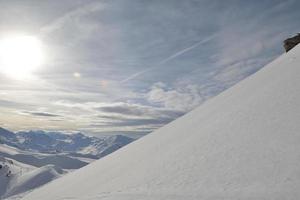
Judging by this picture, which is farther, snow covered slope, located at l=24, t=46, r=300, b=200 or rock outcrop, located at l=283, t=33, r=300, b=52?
rock outcrop, located at l=283, t=33, r=300, b=52

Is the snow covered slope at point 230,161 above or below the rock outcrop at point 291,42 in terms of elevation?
below

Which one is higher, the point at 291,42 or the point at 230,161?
the point at 291,42

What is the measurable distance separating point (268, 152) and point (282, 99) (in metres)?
7.95

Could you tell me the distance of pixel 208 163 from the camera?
53.0 ft

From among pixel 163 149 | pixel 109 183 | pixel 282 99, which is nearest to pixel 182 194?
pixel 109 183

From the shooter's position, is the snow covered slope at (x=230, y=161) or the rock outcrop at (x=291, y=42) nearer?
the snow covered slope at (x=230, y=161)

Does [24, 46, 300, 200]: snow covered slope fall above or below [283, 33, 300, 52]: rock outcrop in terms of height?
below

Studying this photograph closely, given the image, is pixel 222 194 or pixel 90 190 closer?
pixel 222 194

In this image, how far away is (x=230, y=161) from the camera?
1535cm

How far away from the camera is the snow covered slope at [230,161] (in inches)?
497

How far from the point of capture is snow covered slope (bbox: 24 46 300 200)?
12633 millimetres

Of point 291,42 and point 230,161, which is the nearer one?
point 230,161

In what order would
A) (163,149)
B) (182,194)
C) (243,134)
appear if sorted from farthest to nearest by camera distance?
1. (163,149)
2. (243,134)
3. (182,194)

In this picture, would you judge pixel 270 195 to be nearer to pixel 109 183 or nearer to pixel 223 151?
pixel 223 151
